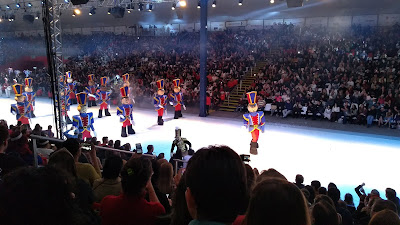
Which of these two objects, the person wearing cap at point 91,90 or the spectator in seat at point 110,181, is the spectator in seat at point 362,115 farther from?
the spectator in seat at point 110,181

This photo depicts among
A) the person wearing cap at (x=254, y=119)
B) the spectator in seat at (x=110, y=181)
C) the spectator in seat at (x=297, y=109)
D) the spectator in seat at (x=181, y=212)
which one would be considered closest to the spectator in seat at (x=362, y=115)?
the spectator in seat at (x=297, y=109)

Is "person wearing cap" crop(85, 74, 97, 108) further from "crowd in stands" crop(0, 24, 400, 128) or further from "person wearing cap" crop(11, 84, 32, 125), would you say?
"person wearing cap" crop(11, 84, 32, 125)

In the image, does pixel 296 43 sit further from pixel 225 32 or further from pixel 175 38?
pixel 175 38

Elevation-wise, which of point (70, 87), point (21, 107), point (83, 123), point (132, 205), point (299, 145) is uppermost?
point (132, 205)

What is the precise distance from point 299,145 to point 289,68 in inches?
285

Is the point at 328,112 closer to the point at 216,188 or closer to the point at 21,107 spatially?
the point at 21,107

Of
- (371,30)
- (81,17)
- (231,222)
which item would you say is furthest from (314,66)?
(81,17)

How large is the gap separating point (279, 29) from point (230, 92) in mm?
7227

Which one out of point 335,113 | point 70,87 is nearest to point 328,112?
point 335,113

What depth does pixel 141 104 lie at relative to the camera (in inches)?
741

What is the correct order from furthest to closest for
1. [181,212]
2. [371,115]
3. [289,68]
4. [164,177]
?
[289,68]
[371,115]
[164,177]
[181,212]

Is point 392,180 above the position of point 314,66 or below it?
below

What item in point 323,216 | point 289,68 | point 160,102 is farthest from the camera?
point 289,68

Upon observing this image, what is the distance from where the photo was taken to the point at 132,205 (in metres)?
2.05
